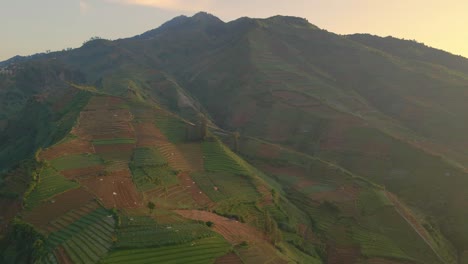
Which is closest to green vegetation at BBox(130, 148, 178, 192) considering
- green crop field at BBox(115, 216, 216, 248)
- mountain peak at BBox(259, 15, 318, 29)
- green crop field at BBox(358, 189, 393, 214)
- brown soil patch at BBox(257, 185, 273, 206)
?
green crop field at BBox(115, 216, 216, 248)

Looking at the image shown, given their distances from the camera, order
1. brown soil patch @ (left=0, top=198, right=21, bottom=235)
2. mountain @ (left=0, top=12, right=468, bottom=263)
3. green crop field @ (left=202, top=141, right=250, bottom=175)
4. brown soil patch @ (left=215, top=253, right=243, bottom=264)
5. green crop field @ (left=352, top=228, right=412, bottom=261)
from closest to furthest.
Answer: brown soil patch @ (left=215, top=253, right=243, bottom=264) → mountain @ (left=0, top=12, right=468, bottom=263) → brown soil patch @ (left=0, top=198, right=21, bottom=235) → green crop field @ (left=352, top=228, right=412, bottom=261) → green crop field @ (left=202, top=141, right=250, bottom=175)

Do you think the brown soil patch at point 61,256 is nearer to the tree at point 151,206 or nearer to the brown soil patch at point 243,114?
the tree at point 151,206

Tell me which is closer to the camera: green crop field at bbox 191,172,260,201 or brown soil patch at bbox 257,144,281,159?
green crop field at bbox 191,172,260,201

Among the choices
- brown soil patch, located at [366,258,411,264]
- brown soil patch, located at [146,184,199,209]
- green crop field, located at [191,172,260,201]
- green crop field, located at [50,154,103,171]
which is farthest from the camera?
green crop field, located at [191,172,260,201]

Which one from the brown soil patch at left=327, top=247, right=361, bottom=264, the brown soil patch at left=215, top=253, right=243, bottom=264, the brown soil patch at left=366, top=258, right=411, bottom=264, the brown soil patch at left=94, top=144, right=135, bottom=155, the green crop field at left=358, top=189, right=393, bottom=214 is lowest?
the brown soil patch at left=327, top=247, right=361, bottom=264

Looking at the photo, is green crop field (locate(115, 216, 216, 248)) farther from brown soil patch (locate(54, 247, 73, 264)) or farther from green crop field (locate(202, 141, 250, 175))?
green crop field (locate(202, 141, 250, 175))

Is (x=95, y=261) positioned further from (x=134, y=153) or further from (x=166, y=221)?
(x=134, y=153)

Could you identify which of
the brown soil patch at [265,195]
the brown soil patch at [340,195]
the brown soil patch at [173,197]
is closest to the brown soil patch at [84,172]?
the brown soil patch at [173,197]

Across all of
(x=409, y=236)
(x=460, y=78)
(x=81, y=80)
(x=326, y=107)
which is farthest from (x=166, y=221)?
(x=81, y=80)
